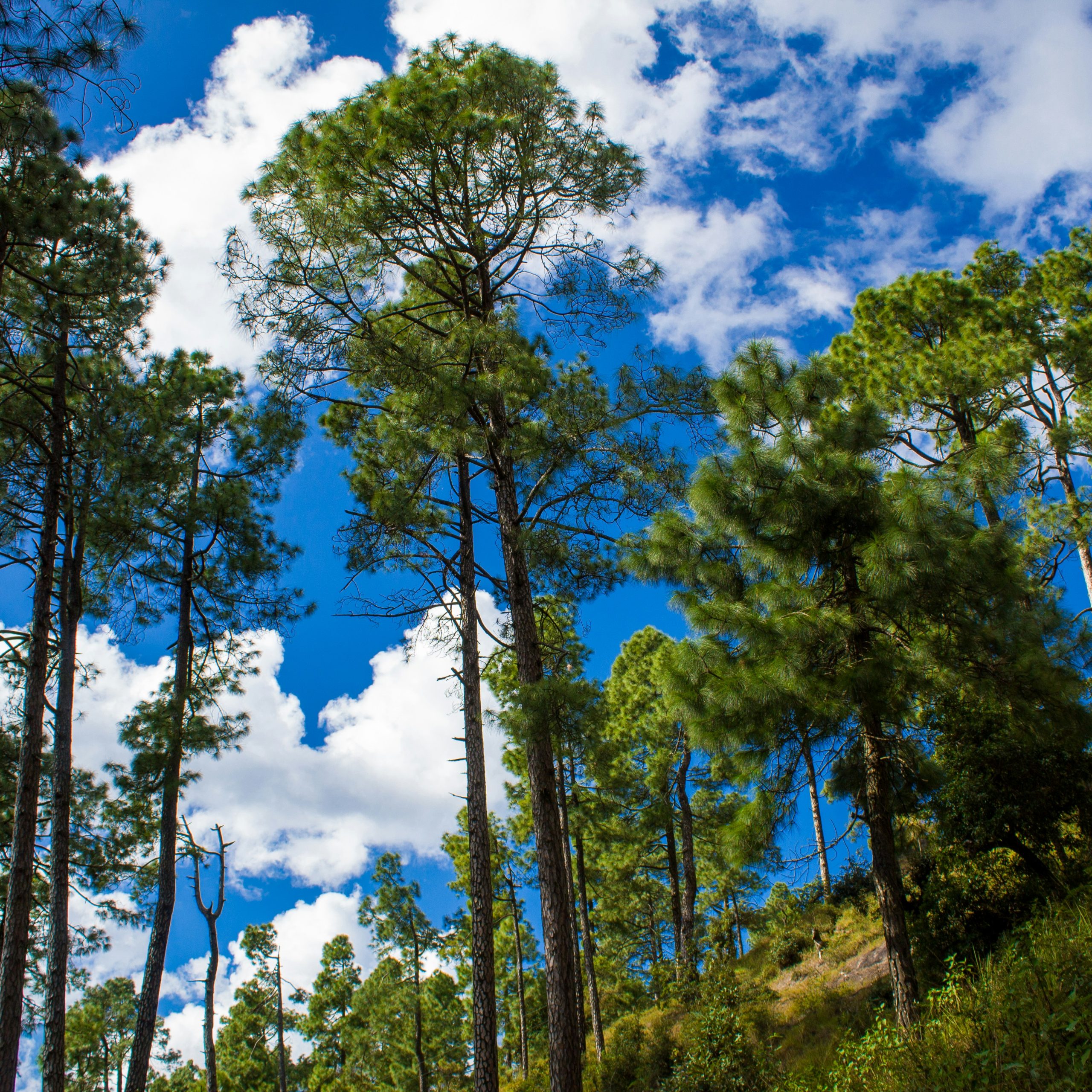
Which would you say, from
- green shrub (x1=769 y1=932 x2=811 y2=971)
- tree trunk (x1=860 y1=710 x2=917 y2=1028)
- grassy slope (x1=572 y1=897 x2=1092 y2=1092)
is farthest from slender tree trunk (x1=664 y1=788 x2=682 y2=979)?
tree trunk (x1=860 y1=710 x2=917 y2=1028)

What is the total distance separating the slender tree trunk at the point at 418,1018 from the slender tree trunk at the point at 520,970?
3002 mm

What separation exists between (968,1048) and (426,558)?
728 cm

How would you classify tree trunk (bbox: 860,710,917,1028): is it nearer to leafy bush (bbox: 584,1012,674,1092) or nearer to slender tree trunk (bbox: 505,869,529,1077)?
leafy bush (bbox: 584,1012,674,1092)

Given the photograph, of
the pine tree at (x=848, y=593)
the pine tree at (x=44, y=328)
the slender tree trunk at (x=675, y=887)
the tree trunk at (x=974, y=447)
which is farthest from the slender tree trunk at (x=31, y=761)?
the slender tree trunk at (x=675, y=887)

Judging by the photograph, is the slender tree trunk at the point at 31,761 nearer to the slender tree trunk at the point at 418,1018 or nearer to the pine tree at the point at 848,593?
the pine tree at the point at 848,593

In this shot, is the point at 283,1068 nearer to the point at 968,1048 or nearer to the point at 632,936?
the point at 632,936

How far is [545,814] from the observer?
7195mm

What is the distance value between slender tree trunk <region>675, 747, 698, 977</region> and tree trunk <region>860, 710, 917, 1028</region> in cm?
863

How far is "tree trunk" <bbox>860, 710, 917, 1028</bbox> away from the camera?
585 centimetres

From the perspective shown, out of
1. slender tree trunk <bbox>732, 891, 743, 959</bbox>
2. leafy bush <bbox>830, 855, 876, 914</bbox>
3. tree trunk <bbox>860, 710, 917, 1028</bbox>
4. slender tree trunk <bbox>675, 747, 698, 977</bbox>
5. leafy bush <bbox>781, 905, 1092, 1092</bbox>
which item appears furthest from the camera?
slender tree trunk <bbox>732, 891, 743, 959</bbox>

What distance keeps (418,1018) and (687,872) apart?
11330 millimetres

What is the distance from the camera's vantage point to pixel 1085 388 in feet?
39.7

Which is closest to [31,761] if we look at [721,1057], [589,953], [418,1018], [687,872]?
[721,1057]

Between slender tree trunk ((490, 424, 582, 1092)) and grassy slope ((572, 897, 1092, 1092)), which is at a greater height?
slender tree trunk ((490, 424, 582, 1092))
